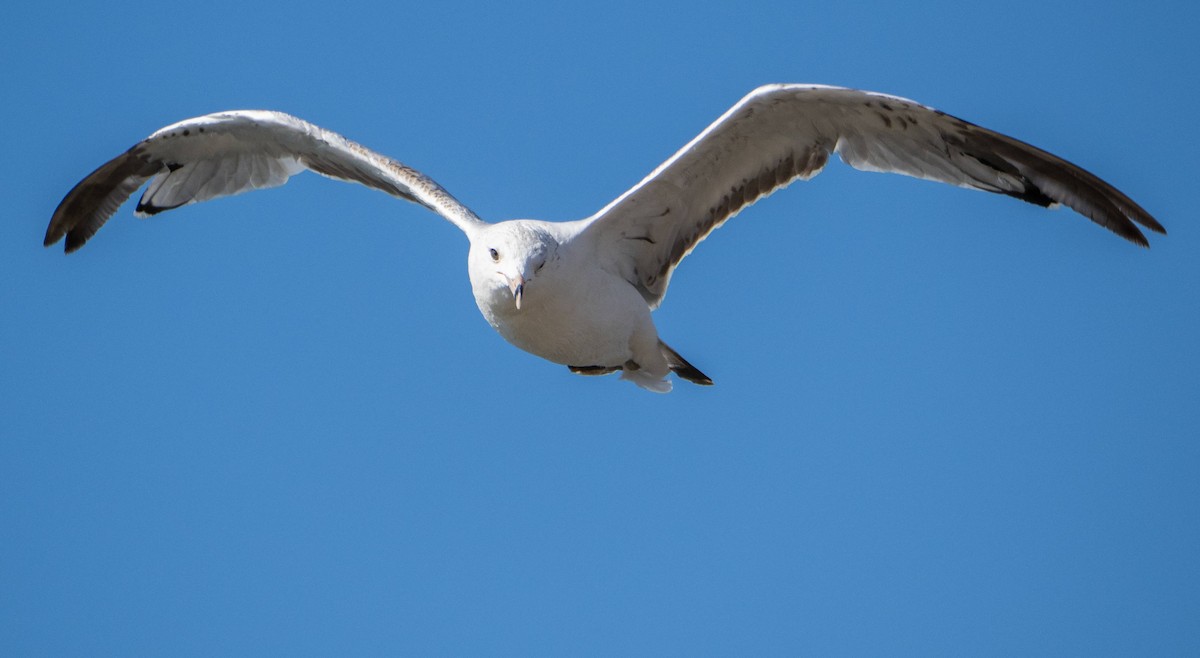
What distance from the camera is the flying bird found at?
10.9 metres

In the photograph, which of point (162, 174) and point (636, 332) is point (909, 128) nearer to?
point (636, 332)

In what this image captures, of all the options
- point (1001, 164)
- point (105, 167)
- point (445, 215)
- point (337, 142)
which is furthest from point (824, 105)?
point (105, 167)

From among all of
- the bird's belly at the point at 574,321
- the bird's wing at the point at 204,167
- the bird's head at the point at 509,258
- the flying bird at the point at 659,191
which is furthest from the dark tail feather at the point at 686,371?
the bird's wing at the point at 204,167

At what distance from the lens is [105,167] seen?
1378cm

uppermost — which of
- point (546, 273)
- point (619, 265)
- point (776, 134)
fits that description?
point (776, 134)

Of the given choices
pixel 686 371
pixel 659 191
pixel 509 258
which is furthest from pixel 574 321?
pixel 686 371

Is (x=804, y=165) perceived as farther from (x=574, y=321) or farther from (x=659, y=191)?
(x=574, y=321)

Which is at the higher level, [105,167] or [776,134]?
[776,134]

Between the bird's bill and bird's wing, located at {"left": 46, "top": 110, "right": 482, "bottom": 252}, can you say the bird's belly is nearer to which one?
the bird's bill

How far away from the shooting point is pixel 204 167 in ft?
45.9

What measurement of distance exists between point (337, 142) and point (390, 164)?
72 cm

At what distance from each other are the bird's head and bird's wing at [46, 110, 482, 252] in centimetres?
233

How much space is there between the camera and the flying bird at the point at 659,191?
10.9 metres

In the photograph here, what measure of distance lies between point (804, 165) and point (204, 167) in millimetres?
6105
